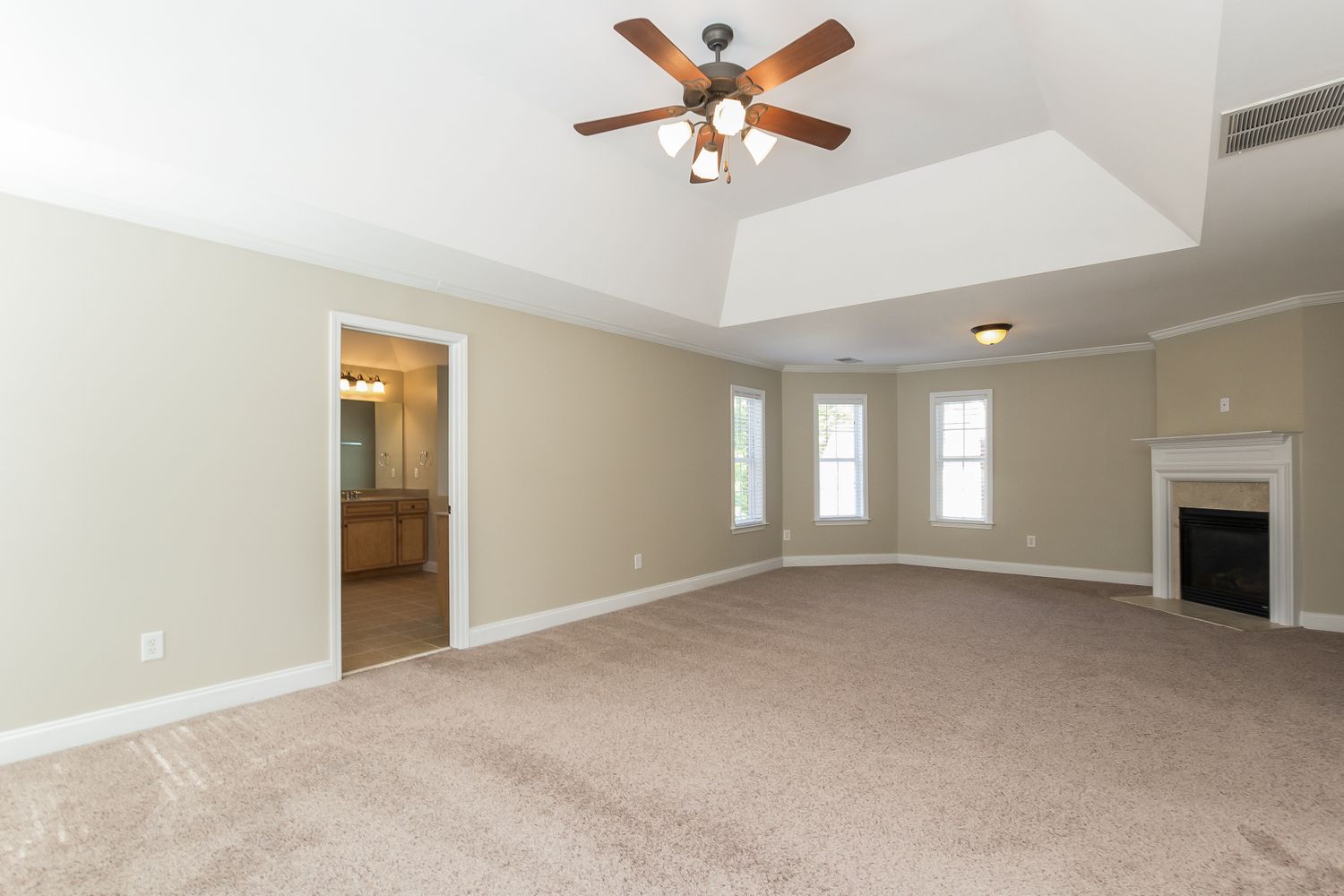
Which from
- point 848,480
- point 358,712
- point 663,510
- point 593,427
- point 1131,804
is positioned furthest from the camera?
point 848,480

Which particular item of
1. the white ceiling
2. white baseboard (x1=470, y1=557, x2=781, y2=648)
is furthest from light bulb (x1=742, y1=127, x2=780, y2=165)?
white baseboard (x1=470, y1=557, x2=781, y2=648)

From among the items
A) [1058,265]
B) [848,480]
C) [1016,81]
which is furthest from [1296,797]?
[848,480]

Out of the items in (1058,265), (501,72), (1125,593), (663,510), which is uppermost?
(501,72)

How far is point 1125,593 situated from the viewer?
248 inches

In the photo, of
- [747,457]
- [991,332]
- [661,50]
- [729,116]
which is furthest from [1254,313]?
[661,50]

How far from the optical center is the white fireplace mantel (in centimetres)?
506

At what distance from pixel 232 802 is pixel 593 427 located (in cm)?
347

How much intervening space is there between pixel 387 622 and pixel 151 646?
7.07 ft

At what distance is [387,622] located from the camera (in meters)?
5.22

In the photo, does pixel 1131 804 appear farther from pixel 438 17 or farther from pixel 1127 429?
pixel 1127 429

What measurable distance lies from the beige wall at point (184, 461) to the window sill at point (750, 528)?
2.76 metres

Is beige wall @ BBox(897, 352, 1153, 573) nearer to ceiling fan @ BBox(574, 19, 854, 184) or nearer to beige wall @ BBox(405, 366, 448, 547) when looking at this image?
ceiling fan @ BBox(574, 19, 854, 184)

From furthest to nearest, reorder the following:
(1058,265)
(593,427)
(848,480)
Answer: (848,480) < (593,427) < (1058,265)

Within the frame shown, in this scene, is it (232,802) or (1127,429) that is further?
(1127,429)
